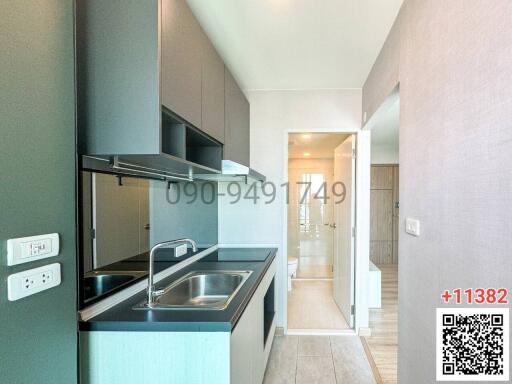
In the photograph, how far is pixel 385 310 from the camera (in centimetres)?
386

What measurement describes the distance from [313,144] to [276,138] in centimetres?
177

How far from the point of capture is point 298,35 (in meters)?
2.18

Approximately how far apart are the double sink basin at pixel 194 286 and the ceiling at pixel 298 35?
155cm

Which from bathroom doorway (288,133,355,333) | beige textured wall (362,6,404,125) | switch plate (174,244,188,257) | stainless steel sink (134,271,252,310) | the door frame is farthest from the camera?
bathroom doorway (288,133,355,333)

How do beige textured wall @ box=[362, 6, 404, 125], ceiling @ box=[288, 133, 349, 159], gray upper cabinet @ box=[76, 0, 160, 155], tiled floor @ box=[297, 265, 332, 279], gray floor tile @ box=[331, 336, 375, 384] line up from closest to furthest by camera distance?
gray upper cabinet @ box=[76, 0, 160, 155], beige textured wall @ box=[362, 6, 404, 125], gray floor tile @ box=[331, 336, 375, 384], ceiling @ box=[288, 133, 349, 159], tiled floor @ box=[297, 265, 332, 279]

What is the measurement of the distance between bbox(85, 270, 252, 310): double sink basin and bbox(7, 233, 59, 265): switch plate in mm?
437

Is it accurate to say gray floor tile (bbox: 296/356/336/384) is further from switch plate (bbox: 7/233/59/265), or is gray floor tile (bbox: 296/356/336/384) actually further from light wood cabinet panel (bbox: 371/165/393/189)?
light wood cabinet panel (bbox: 371/165/393/189)

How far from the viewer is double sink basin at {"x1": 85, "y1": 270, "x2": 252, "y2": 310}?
1620 millimetres

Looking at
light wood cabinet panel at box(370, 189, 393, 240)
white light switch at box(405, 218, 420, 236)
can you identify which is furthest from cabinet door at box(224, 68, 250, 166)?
light wood cabinet panel at box(370, 189, 393, 240)

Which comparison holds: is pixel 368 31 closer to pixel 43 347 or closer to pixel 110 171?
pixel 110 171

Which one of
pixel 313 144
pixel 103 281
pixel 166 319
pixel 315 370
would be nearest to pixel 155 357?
pixel 166 319

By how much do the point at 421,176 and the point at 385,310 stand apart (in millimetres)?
2832

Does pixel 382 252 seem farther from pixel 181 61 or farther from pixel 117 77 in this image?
pixel 117 77

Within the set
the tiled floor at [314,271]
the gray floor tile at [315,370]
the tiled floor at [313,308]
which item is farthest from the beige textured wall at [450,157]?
the tiled floor at [314,271]
